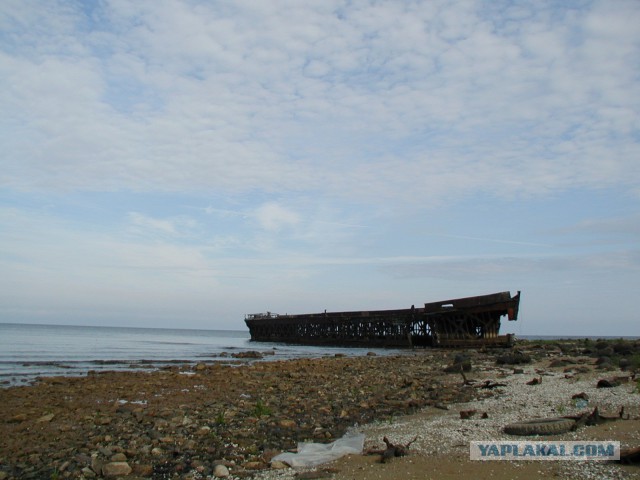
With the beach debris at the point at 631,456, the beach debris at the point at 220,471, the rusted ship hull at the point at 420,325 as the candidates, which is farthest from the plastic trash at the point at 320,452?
the rusted ship hull at the point at 420,325

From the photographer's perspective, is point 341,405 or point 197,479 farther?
point 341,405

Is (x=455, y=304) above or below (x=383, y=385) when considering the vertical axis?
above

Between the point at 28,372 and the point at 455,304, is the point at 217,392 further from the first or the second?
the point at 455,304

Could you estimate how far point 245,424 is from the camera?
10359 millimetres

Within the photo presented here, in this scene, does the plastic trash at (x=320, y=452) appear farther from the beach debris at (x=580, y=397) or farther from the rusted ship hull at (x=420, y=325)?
the rusted ship hull at (x=420, y=325)

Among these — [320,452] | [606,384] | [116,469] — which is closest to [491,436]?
[320,452]

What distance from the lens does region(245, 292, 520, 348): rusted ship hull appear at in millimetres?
38812

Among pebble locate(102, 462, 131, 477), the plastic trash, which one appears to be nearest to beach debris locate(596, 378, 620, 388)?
the plastic trash

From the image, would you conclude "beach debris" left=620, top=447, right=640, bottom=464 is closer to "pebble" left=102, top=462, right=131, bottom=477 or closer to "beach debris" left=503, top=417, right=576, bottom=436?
"beach debris" left=503, top=417, right=576, bottom=436

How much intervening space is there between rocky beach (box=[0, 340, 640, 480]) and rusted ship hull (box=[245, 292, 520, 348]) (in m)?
20.5

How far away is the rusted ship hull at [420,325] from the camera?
38812 millimetres

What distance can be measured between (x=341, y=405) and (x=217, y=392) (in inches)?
185

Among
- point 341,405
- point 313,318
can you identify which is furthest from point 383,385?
point 313,318

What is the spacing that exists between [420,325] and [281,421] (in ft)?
121
